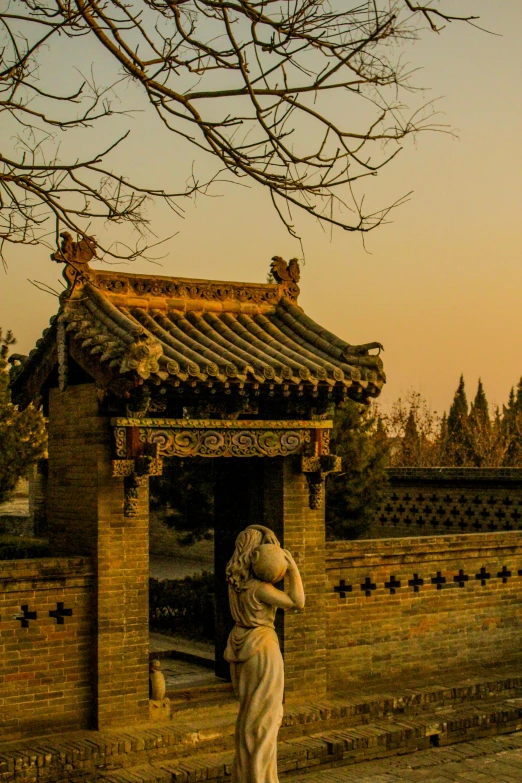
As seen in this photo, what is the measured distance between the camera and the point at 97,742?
9.30 meters

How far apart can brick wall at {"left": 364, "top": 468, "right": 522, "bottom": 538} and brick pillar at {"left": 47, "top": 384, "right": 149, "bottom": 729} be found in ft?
25.8

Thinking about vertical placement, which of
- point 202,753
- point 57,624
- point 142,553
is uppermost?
point 142,553

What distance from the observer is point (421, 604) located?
12.0 m

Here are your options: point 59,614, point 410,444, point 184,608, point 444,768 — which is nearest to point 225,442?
point 59,614

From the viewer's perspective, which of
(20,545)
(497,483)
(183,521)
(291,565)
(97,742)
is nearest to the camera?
(291,565)

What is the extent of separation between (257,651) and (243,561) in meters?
0.61

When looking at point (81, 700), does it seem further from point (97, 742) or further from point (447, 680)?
point (447, 680)

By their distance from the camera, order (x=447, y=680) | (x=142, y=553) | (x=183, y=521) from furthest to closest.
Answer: (x=183, y=521) → (x=447, y=680) → (x=142, y=553)

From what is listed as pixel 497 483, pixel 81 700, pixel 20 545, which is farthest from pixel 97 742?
pixel 20 545

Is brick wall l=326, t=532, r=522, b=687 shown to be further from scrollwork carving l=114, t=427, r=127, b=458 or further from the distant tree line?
the distant tree line

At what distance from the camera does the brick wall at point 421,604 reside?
11375 mm

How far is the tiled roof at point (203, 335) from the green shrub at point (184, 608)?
542 cm

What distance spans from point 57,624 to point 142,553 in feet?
3.29

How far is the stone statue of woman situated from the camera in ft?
23.7
